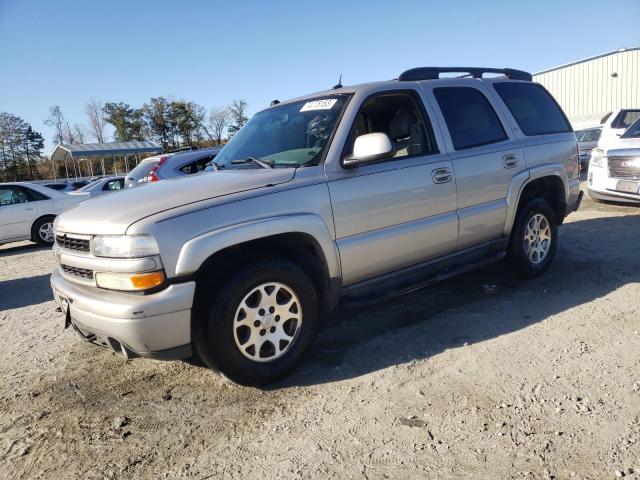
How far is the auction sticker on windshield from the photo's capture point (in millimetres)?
3775

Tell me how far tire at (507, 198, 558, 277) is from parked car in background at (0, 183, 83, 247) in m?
10.3

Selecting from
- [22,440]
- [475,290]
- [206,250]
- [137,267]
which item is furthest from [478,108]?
[22,440]

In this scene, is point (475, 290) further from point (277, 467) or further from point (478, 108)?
point (277, 467)

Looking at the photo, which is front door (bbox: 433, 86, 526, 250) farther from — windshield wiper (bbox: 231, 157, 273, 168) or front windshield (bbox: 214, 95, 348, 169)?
windshield wiper (bbox: 231, 157, 273, 168)

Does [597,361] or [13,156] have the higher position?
[13,156]

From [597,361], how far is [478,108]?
2491 mm

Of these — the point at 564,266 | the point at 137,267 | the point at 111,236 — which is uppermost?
the point at 111,236

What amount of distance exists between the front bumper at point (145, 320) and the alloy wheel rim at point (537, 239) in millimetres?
3523

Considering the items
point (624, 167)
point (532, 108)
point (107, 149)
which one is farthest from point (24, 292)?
point (107, 149)

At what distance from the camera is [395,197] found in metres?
3.62

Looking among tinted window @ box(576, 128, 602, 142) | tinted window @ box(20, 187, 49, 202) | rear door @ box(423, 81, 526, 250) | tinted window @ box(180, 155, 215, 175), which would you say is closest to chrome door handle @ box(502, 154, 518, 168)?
rear door @ box(423, 81, 526, 250)

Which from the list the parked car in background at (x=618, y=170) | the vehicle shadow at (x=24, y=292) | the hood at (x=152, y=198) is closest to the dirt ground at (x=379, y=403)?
the hood at (x=152, y=198)

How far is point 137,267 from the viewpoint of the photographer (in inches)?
105

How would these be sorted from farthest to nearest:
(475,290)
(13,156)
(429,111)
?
(13,156)
(475,290)
(429,111)
